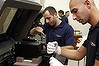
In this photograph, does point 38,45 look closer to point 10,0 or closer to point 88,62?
point 88,62

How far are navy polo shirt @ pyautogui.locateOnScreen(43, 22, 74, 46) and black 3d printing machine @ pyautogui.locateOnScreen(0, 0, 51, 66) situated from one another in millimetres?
818

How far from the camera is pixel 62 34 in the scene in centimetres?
265

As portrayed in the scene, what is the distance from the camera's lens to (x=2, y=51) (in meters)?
1.45

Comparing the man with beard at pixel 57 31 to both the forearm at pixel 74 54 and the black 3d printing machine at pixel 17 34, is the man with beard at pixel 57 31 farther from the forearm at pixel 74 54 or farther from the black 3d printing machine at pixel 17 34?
the black 3d printing machine at pixel 17 34

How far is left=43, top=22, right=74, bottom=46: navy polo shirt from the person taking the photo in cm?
261

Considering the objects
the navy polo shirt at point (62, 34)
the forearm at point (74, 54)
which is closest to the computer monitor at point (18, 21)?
the forearm at point (74, 54)

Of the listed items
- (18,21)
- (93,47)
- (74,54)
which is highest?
(18,21)

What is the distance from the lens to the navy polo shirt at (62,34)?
261cm

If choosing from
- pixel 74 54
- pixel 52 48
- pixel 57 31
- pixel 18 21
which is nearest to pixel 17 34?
pixel 18 21

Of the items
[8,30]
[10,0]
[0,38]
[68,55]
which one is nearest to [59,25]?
[68,55]

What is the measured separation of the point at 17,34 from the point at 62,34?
90 centimetres

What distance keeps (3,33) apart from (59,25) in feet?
3.94

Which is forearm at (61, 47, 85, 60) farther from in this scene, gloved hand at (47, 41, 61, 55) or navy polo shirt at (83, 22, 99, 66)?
navy polo shirt at (83, 22, 99, 66)

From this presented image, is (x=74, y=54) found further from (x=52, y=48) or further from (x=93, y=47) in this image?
(x=93, y=47)
